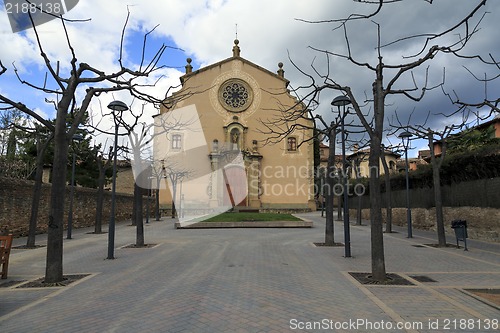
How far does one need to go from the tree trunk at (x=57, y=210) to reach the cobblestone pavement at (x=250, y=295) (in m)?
0.53

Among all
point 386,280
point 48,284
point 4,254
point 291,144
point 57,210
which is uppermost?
point 291,144

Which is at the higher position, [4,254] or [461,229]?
[461,229]

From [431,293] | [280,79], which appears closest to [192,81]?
[280,79]

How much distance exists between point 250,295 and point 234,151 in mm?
36013

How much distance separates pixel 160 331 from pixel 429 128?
13600mm

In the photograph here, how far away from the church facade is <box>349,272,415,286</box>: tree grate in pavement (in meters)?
32.2

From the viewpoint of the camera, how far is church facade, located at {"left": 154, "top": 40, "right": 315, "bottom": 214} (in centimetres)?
4125

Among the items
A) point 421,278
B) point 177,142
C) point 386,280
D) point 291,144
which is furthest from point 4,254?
point 291,144

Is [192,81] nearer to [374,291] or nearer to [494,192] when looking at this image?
[494,192]

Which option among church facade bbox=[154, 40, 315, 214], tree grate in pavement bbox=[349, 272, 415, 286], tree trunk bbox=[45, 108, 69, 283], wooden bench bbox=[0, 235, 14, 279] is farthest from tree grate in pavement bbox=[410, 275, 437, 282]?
church facade bbox=[154, 40, 315, 214]

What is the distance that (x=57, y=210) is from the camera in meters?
7.87

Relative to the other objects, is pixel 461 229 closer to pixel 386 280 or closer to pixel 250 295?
pixel 386 280

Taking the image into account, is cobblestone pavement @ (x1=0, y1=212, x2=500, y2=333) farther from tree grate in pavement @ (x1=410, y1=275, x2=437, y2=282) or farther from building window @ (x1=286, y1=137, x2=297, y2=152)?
building window @ (x1=286, y1=137, x2=297, y2=152)

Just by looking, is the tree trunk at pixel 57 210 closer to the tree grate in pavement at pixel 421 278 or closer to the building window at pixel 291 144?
the tree grate in pavement at pixel 421 278
